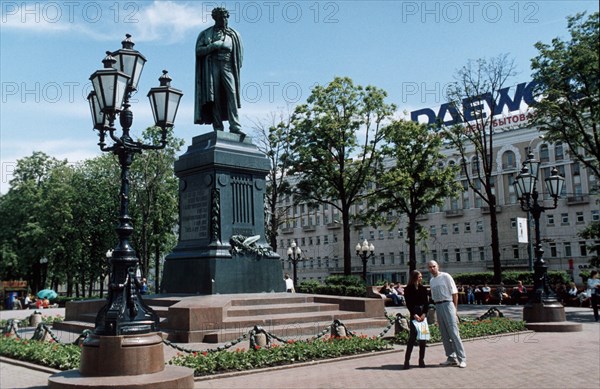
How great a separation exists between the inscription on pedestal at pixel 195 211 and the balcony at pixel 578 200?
5769cm

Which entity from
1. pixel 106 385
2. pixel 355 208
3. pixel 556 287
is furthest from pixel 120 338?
pixel 355 208

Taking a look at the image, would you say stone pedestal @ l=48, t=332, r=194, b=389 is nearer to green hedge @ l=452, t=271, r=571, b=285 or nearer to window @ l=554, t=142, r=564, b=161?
green hedge @ l=452, t=271, r=571, b=285

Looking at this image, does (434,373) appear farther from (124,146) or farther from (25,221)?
(25,221)

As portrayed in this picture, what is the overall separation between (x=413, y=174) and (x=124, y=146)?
3426cm

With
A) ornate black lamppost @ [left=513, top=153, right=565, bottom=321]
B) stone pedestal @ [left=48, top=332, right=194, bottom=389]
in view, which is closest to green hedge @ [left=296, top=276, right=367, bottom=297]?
ornate black lamppost @ [left=513, top=153, right=565, bottom=321]

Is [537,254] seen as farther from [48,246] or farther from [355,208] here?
[355,208]

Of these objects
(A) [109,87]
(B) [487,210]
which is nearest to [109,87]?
(A) [109,87]

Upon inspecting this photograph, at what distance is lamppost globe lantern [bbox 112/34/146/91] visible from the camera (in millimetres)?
9648

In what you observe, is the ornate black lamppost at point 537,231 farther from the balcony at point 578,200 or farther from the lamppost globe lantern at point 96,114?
the balcony at point 578,200

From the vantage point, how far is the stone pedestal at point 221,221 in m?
16.2

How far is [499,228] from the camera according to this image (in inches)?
2773

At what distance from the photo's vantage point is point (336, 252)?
296ft

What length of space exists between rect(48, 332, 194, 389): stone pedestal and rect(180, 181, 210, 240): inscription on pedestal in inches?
342

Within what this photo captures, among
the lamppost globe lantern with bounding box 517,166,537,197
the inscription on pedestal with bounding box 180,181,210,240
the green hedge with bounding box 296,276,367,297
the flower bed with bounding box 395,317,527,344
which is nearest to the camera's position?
the flower bed with bounding box 395,317,527,344
